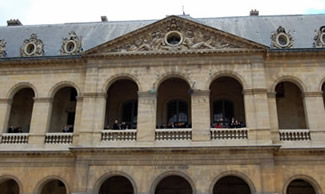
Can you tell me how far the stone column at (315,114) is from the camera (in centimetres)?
1748

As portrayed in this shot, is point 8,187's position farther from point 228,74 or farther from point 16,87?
point 228,74

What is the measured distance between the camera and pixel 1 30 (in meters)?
26.7

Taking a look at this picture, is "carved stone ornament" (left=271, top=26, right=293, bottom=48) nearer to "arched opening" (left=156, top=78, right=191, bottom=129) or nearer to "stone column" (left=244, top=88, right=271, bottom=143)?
"stone column" (left=244, top=88, right=271, bottom=143)

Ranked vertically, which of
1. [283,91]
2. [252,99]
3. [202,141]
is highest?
[283,91]

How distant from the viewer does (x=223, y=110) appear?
Answer: 20672mm

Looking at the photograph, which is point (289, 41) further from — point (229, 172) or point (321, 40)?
point (229, 172)

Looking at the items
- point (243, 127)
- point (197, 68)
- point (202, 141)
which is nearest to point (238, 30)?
point (197, 68)

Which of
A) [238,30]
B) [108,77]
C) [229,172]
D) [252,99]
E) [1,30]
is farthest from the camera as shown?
[1,30]

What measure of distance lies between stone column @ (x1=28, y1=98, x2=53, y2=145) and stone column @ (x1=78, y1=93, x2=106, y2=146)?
7.35 feet

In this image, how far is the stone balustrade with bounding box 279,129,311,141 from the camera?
17.6 m

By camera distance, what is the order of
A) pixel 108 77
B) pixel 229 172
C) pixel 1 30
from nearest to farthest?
1. pixel 229 172
2. pixel 108 77
3. pixel 1 30

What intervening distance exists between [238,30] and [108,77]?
31.1 ft

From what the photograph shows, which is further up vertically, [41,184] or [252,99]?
[252,99]

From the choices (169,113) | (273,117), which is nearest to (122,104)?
(169,113)
